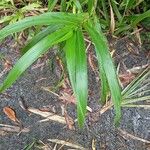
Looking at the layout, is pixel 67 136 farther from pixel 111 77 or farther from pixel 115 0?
pixel 115 0

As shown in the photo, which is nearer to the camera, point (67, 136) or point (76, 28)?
point (76, 28)

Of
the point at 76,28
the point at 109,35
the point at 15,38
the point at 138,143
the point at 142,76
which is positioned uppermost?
the point at 76,28

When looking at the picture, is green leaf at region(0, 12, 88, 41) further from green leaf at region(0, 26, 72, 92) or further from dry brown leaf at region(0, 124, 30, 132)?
dry brown leaf at region(0, 124, 30, 132)

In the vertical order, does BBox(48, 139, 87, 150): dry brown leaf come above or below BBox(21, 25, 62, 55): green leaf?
below

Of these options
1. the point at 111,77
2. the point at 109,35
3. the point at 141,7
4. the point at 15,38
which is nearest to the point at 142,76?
A: the point at 109,35

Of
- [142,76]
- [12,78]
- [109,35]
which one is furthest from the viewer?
[109,35]

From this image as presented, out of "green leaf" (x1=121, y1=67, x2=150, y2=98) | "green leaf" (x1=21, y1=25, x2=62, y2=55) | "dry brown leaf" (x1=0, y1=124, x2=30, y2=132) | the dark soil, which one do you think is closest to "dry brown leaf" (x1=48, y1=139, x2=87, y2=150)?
the dark soil

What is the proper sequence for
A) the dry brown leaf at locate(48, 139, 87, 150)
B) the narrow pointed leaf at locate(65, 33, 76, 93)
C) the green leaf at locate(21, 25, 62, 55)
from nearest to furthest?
1. the narrow pointed leaf at locate(65, 33, 76, 93)
2. the green leaf at locate(21, 25, 62, 55)
3. the dry brown leaf at locate(48, 139, 87, 150)
